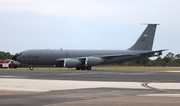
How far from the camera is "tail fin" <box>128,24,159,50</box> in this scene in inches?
2594

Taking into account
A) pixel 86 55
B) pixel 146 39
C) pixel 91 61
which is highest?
pixel 146 39

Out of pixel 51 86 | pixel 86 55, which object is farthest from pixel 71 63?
pixel 51 86

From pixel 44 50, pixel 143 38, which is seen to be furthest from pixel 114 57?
pixel 44 50

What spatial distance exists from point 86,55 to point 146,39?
9.57 meters

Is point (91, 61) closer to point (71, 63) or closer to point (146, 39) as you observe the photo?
point (71, 63)

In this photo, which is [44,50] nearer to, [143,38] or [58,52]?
[58,52]

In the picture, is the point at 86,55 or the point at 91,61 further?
the point at 86,55

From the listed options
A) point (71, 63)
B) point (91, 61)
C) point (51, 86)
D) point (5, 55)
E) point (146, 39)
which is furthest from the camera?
point (5, 55)

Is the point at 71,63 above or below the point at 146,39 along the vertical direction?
below

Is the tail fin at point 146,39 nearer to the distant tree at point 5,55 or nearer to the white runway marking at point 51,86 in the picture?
the white runway marking at point 51,86

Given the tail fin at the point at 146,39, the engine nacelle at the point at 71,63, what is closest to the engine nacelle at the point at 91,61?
the engine nacelle at the point at 71,63

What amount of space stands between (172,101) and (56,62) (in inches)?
1894

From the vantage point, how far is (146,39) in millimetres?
66188

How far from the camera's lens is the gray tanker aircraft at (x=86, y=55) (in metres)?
61.5
